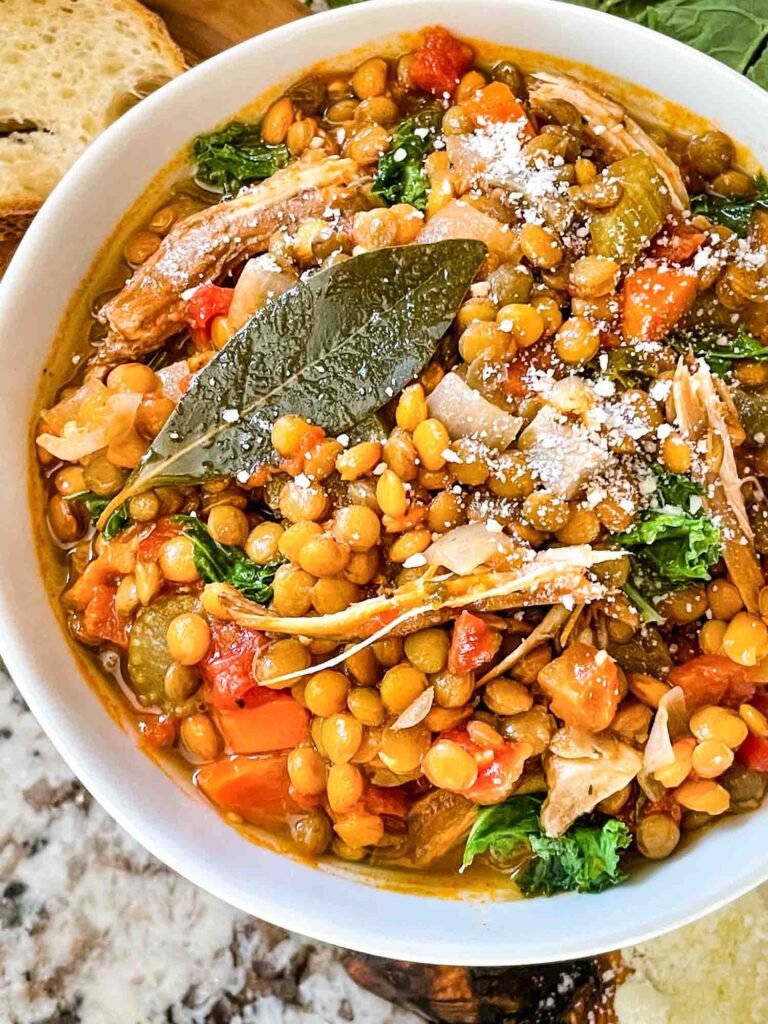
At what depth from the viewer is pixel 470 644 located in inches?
119

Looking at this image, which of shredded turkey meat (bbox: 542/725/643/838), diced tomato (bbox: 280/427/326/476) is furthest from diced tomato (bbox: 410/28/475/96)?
shredded turkey meat (bbox: 542/725/643/838)

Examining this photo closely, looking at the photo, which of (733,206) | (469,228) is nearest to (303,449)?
(469,228)

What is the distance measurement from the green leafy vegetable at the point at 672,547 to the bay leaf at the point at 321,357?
0.80 meters

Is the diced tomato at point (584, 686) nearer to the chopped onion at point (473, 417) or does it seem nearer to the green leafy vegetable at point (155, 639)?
the chopped onion at point (473, 417)

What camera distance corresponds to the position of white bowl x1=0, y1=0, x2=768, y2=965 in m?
3.08

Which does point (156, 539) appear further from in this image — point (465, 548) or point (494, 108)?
point (494, 108)

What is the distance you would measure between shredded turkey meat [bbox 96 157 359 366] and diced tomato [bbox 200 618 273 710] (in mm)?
977

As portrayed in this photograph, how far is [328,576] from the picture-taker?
305cm

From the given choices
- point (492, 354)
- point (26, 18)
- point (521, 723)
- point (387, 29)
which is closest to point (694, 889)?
point (521, 723)

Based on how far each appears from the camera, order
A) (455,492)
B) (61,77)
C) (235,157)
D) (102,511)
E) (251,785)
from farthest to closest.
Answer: (61,77)
(235,157)
(102,511)
(251,785)
(455,492)

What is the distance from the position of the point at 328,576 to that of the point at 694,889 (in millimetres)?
1379

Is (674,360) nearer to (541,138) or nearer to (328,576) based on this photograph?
(541,138)

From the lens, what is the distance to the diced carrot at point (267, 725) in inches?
127

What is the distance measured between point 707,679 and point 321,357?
1476 millimetres
